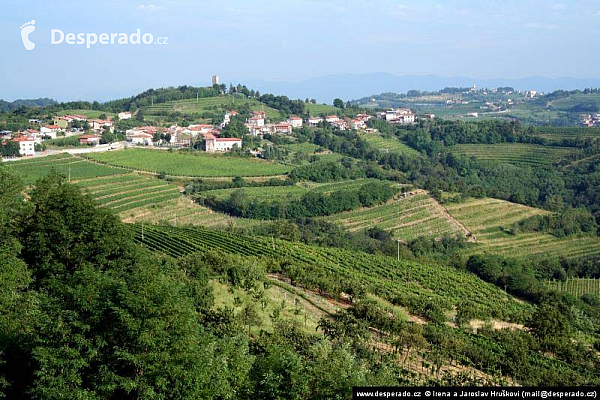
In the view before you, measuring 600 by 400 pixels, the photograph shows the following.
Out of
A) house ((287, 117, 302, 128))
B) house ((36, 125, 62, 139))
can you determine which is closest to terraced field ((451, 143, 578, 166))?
house ((287, 117, 302, 128))

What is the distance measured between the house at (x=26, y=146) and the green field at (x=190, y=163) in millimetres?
4764

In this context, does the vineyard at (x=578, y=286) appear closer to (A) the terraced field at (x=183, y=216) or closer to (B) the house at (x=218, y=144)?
(A) the terraced field at (x=183, y=216)

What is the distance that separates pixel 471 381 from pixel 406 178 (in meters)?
49.2

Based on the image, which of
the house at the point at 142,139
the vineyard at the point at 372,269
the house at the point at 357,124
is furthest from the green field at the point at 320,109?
the vineyard at the point at 372,269

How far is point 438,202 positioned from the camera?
5238 centimetres

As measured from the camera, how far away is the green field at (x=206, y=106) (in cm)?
8503

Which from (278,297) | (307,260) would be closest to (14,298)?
(278,297)

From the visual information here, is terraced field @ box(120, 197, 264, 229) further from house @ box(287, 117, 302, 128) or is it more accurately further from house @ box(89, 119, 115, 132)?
house @ box(287, 117, 302, 128)

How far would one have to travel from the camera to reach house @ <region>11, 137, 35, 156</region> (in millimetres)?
52531

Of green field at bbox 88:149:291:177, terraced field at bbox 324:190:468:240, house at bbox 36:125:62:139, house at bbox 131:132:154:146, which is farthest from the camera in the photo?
house at bbox 131:132:154:146

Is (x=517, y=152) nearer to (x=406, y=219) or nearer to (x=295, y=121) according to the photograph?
(x=295, y=121)

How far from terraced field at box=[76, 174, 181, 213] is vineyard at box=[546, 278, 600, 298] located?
84.7 ft

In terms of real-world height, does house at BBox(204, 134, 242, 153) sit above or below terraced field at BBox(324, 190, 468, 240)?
above

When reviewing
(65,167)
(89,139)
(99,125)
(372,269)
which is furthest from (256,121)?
(372,269)
